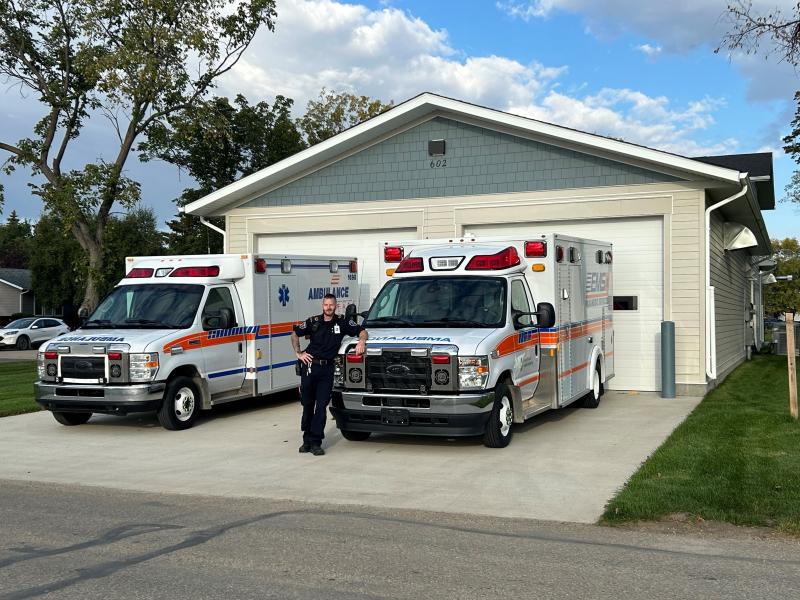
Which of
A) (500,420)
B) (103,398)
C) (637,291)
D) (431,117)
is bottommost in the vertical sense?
(500,420)

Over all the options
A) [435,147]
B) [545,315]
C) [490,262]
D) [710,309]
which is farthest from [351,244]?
[545,315]

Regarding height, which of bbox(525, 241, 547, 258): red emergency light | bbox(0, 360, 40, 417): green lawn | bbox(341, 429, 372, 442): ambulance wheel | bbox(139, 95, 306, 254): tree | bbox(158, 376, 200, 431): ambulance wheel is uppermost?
bbox(139, 95, 306, 254): tree

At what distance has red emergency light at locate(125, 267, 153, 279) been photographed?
43.7ft

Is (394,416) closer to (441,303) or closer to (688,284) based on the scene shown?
(441,303)

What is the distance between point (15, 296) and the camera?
65.3 meters

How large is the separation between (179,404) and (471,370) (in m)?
4.72

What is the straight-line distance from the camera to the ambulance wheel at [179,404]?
11961 mm

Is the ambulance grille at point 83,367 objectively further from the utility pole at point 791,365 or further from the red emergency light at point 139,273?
the utility pole at point 791,365

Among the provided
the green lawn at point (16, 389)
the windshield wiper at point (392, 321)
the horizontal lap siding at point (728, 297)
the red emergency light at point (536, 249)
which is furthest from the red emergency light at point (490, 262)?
the green lawn at point (16, 389)

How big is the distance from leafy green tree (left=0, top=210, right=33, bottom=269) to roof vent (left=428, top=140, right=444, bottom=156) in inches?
3440

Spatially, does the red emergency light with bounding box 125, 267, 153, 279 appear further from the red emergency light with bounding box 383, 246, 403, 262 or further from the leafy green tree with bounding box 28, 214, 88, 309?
the leafy green tree with bounding box 28, 214, 88, 309

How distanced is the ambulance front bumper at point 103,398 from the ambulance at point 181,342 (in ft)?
0.04

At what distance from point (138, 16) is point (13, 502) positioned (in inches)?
842

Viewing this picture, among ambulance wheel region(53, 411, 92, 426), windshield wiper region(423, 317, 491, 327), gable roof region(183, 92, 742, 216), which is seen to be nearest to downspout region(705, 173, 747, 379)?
gable roof region(183, 92, 742, 216)
